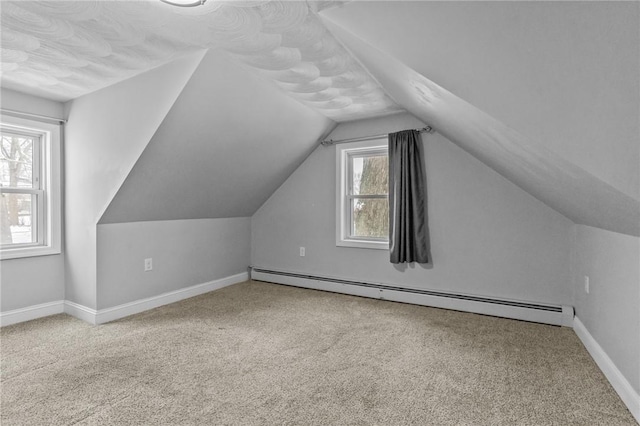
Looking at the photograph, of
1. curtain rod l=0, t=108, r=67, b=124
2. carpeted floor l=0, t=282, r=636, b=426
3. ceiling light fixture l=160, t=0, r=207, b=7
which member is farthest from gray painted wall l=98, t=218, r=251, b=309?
ceiling light fixture l=160, t=0, r=207, b=7

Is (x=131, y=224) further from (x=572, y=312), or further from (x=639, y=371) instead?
(x=572, y=312)

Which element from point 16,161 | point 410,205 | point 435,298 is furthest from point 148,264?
point 435,298

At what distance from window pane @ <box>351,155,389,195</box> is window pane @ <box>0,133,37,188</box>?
327cm

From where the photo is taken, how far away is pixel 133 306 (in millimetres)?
3248

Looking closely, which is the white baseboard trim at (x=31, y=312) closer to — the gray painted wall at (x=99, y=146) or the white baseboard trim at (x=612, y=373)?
the gray painted wall at (x=99, y=146)

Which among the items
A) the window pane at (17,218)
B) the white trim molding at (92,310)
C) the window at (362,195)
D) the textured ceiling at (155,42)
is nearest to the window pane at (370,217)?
the window at (362,195)

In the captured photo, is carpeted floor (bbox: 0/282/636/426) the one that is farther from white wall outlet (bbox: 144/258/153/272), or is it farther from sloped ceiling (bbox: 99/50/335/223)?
sloped ceiling (bbox: 99/50/335/223)

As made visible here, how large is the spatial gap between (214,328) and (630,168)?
2.83 metres

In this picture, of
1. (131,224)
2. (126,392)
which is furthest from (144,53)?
(126,392)

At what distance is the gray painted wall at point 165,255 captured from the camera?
312 centimetres

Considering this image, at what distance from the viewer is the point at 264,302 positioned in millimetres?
3613

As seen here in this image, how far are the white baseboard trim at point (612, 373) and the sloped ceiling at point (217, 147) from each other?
9.85 feet

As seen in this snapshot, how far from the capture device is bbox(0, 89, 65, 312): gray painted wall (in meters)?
2.92

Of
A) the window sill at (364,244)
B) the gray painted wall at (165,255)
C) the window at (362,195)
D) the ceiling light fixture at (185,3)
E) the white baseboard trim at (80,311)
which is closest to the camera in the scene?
the ceiling light fixture at (185,3)
